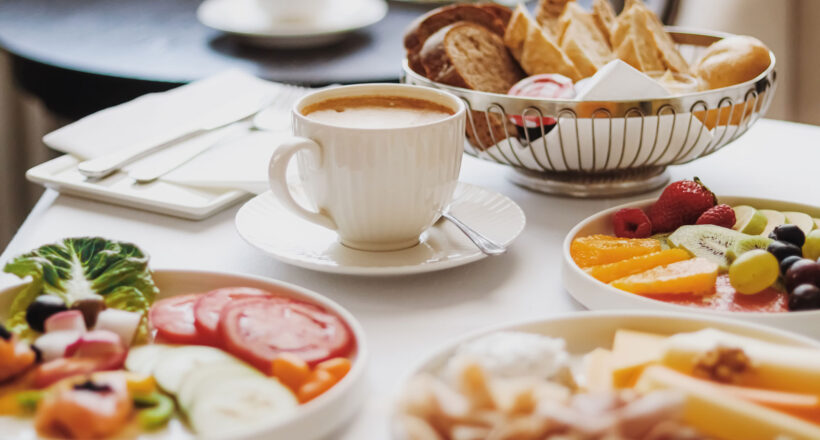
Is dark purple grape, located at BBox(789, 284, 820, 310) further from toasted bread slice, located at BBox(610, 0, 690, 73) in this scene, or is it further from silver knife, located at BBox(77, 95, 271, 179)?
silver knife, located at BBox(77, 95, 271, 179)

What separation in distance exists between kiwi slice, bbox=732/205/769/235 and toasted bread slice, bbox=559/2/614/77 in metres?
0.33

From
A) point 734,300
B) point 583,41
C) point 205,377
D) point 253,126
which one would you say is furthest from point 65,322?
point 583,41

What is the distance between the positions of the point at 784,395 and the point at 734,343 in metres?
0.05

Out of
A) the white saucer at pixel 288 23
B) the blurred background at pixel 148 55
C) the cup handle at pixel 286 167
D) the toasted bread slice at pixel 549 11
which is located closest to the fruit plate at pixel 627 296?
the cup handle at pixel 286 167

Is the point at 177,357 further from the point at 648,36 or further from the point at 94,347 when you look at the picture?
the point at 648,36

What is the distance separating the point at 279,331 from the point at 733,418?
0.32 metres

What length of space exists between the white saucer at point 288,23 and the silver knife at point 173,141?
562 mm

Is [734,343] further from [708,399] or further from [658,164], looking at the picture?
[658,164]

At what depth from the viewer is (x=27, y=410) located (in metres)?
0.58

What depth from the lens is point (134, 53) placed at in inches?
71.5

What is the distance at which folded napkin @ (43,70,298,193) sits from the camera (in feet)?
3.50

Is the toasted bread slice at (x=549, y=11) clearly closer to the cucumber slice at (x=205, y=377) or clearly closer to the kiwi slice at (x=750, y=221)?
the kiwi slice at (x=750, y=221)

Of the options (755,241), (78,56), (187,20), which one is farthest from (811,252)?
(187,20)

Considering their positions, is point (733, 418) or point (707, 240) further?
point (707, 240)
